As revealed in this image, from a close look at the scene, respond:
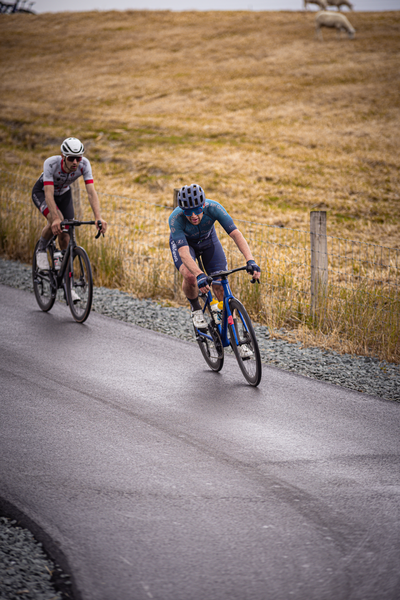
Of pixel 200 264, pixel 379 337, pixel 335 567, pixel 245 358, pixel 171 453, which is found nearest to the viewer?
pixel 335 567

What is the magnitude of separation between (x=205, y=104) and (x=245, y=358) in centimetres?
3050

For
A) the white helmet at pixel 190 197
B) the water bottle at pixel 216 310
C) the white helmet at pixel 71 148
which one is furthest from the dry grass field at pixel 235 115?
the white helmet at pixel 71 148

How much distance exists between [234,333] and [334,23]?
165 feet

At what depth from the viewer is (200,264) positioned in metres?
7.42

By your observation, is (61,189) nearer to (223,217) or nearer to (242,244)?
(223,217)

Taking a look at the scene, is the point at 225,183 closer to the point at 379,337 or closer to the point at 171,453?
the point at 379,337

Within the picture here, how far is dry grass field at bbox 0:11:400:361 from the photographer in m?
19.3

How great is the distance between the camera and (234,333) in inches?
259

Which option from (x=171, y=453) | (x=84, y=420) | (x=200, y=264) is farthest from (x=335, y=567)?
(x=200, y=264)

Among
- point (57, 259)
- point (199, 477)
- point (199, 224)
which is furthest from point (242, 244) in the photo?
point (57, 259)

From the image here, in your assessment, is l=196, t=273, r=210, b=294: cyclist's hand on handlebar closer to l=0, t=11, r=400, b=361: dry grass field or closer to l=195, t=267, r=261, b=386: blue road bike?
l=195, t=267, r=261, b=386: blue road bike

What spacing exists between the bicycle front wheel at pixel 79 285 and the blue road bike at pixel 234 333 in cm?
227

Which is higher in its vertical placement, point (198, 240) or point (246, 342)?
point (198, 240)

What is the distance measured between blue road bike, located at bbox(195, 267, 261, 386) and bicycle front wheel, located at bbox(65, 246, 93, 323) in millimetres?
2267
